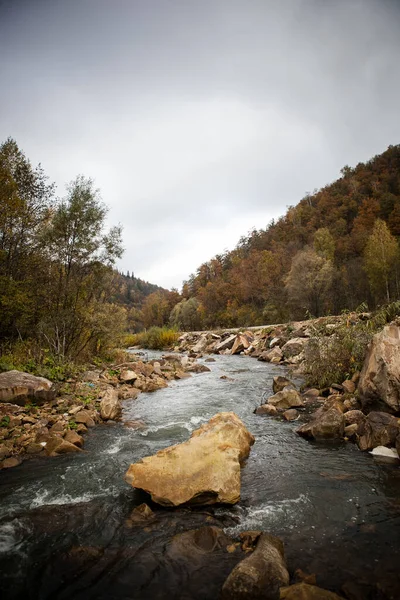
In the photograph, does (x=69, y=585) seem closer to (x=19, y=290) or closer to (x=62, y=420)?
(x=62, y=420)

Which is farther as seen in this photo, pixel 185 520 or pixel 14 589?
pixel 185 520

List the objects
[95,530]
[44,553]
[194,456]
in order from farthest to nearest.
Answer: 1. [194,456]
2. [95,530]
3. [44,553]

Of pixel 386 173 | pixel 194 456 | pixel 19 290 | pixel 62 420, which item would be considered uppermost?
pixel 386 173

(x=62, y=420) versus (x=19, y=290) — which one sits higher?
(x=19, y=290)

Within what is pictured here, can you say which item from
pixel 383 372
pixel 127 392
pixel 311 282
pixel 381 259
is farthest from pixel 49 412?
pixel 381 259

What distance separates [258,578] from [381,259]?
39.8m

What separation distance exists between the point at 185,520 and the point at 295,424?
13.2 feet

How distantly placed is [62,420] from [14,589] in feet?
14.8

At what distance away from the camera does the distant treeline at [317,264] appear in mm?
35812

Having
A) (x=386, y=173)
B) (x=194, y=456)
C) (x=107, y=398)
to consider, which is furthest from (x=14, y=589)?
(x=386, y=173)

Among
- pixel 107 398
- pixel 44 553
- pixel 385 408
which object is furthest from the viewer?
pixel 107 398

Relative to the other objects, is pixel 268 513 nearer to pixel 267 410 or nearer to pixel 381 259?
pixel 267 410

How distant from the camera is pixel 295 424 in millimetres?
6746

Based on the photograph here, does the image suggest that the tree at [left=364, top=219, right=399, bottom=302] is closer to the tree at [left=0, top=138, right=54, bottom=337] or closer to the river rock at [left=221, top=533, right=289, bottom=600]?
the tree at [left=0, top=138, right=54, bottom=337]
